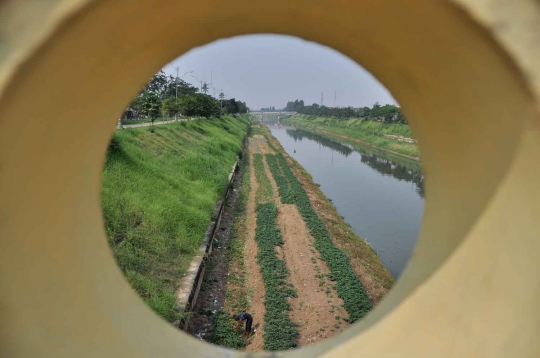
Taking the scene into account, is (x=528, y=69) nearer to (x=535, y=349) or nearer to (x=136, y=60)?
(x=535, y=349)

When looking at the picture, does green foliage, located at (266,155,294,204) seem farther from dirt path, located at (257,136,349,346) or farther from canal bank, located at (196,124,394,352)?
dirt path, located at (257,136,349,346)

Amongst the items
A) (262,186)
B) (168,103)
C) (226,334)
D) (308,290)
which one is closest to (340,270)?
(308,290)

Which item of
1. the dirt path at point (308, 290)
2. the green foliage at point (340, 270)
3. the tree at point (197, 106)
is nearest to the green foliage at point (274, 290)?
the dirt path at point (308, 290)

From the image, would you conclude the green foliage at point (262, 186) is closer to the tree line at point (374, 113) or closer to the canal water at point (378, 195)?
the canal water at point (378, 195)

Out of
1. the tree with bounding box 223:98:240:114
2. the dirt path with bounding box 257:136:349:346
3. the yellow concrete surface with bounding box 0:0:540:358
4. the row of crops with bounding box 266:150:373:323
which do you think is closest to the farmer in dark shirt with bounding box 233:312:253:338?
the dirt path with bounding box 257:136:349:346

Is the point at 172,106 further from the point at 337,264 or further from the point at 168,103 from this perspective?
the point at 337,264
